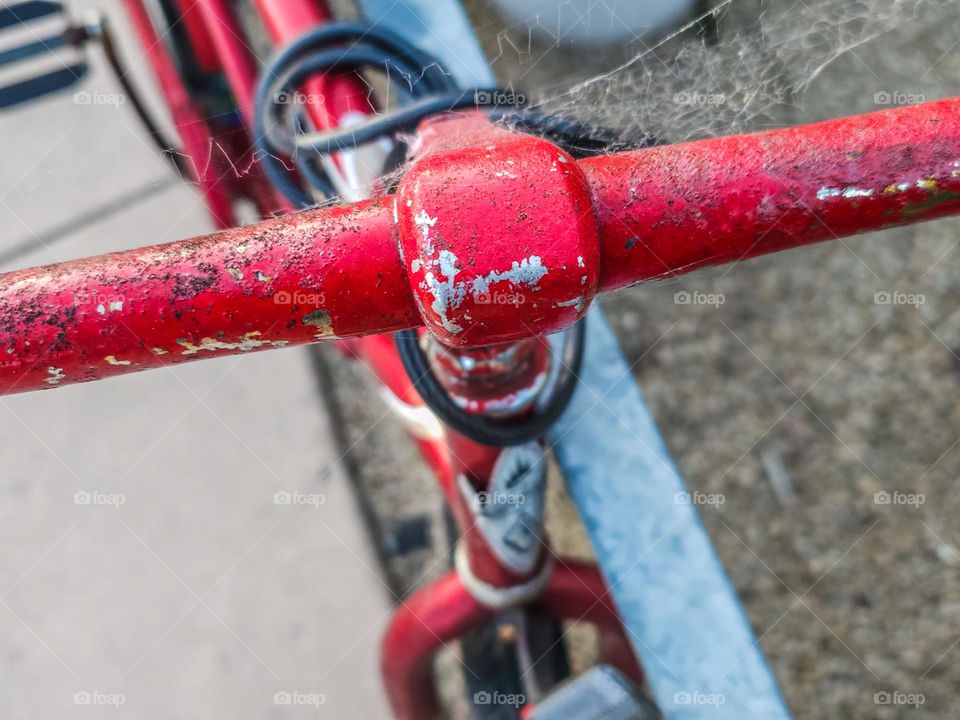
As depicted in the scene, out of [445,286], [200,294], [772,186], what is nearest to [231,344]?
[200,294]

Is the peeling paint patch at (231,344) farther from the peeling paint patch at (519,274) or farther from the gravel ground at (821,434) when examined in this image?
the gravel ground at (821,434)

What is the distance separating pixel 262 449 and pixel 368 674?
0.57 metres

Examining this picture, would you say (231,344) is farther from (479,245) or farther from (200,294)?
(479,245)

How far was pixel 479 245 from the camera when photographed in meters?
0.47

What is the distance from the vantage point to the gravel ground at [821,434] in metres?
1.72

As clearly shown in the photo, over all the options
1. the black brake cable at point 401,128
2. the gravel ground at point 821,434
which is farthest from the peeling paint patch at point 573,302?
the gravel ground at point 821,434

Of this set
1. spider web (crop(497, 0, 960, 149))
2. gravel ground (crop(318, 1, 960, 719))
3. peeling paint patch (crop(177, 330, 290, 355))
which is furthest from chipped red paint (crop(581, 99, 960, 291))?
gravel ground (crop(318, 1, 960, 719))

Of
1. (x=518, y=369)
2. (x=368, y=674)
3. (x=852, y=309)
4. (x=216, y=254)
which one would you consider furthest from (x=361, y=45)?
(x=852, y=309)

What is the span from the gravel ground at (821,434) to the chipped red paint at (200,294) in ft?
4.06

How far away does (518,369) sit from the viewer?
89cm

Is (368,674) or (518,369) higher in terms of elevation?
(518,369)

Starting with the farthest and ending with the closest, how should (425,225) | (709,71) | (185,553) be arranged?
(185,553) → (709,71) → (425,225)

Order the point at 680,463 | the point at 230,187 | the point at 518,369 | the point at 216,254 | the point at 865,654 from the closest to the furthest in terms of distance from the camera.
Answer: the point at 216,254 → the point at 518,369 → the point at 230,187 → the point at 865,654 → the point at 680,463

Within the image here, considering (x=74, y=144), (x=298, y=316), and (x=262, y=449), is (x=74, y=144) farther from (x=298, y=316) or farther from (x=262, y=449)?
(x=298, y=316)
